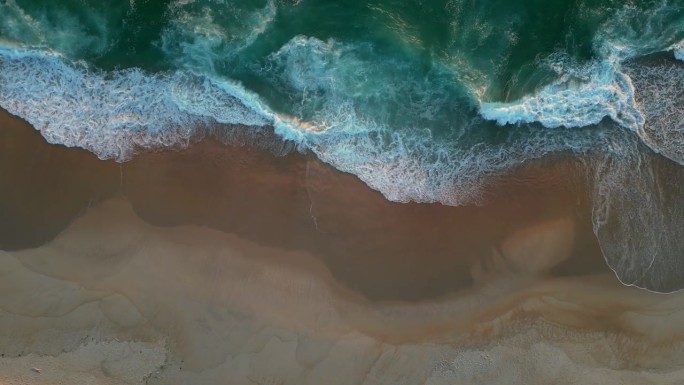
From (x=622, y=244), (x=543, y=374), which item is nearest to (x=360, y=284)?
(x=543, y=374)

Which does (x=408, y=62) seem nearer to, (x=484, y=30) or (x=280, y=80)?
(x=484, y=30)

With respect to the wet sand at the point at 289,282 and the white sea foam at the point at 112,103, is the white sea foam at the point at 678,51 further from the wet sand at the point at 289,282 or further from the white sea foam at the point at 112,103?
the white sea foam at the point at 112,103

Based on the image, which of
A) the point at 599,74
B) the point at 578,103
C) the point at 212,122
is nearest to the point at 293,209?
the point at 212,122

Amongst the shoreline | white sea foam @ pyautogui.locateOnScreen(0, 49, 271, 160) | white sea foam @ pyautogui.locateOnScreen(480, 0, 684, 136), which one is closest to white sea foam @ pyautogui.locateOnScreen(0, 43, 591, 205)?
white sea foam @ pyautogui.locateOnScreen(0, 49, 271, 160)

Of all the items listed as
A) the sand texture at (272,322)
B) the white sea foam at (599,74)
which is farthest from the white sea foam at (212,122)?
the sand texture at (272,322)

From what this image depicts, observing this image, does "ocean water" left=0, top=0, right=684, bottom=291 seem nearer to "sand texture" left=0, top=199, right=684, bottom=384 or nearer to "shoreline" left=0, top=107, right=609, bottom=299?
"shoreline" left=0, top=107, right=609, bottom=299

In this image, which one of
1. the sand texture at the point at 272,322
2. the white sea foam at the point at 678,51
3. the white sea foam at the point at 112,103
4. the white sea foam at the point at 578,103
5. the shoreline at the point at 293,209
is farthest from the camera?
the white sea foam at the point at 678,51
